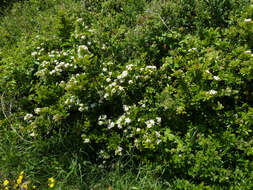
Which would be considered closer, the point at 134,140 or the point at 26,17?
the point at 134,140

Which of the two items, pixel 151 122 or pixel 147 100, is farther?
pixel 147 100

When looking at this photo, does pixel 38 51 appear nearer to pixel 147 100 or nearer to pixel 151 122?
pixel 147 100

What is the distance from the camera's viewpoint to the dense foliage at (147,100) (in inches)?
101

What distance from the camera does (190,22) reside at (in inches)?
148

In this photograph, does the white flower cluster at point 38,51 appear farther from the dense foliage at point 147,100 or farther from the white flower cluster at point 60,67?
the white flower cluster at point 60,67

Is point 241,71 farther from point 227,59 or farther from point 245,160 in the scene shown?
point 245,160

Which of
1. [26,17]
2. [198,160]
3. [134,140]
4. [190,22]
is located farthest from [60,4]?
[198,160]

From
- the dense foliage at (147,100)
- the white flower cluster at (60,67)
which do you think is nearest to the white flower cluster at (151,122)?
the dense foliage at (147,100)

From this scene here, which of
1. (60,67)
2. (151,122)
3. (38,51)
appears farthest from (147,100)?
(38,51)

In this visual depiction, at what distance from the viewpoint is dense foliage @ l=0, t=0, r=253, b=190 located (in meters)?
2.57

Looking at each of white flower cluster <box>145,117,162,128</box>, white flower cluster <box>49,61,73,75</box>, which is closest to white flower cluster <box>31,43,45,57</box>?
white flower cluster <box>49,61,73,75</box>

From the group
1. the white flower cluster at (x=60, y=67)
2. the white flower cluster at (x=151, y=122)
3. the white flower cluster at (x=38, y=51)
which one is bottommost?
the white flower cluster at (x=151, y=122)

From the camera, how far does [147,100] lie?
294 cm

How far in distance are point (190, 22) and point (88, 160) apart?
106 inches
